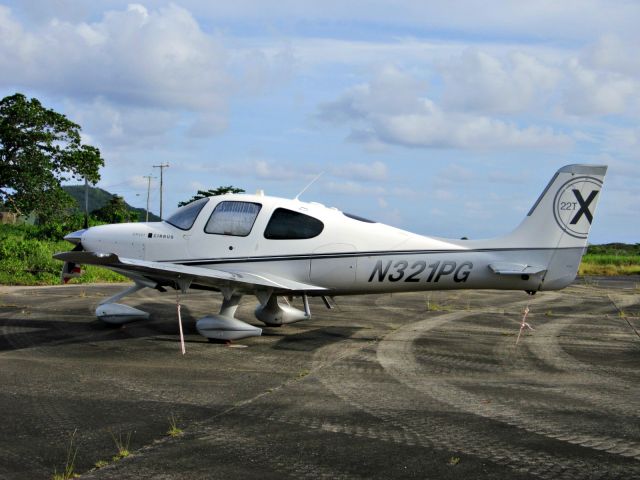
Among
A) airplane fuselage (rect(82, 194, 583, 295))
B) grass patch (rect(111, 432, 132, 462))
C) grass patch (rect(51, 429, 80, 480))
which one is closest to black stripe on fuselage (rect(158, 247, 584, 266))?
airplane fuselage (rect(82, 194, 583, 295))

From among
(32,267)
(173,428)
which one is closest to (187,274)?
(173,428)

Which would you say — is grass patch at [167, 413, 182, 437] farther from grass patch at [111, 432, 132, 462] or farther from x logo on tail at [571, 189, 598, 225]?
x logo on tail at [571, 189, 598, 225]

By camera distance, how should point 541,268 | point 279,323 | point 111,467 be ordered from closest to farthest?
1. point 111,467
2. point 541,268
3. point 279,323

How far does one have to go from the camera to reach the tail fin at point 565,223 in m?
13.1

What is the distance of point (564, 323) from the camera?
17.3m

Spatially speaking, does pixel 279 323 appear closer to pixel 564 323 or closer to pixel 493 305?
pixel 564 323

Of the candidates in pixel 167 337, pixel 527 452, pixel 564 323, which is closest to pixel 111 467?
pixel 527 452

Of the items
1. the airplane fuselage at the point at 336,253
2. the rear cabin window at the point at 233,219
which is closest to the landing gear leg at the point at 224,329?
the airplane fuselage at the point at 336,253

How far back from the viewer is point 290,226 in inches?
532

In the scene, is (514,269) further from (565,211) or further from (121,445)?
(121,445)

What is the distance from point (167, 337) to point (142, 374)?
368 cm

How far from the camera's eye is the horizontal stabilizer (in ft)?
42.3

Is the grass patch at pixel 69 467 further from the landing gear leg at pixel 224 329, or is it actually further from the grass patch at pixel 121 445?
the landing gear leg at pixel 224 329

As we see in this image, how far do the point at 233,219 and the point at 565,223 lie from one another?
6663 mm
